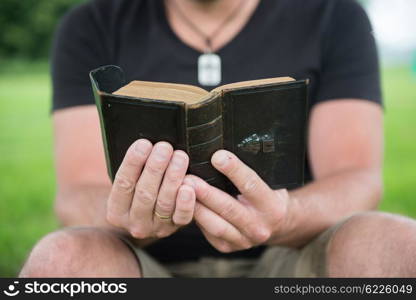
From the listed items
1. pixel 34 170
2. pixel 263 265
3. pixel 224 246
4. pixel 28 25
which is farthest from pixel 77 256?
pixel 28 25

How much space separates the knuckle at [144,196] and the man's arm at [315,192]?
106mm

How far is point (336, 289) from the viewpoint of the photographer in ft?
4.34

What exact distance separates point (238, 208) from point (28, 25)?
14.1 metres

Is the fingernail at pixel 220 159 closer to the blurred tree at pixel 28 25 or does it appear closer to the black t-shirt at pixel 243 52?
the black t-shirt at pixel 243 52

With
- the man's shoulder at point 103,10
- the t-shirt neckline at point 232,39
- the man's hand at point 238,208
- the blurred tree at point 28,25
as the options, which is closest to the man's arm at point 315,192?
the man's hand at point 238,208

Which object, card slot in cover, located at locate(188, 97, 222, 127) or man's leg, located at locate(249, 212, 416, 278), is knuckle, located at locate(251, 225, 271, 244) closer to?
man's leg, located at locate(249, 212, 416, 278)

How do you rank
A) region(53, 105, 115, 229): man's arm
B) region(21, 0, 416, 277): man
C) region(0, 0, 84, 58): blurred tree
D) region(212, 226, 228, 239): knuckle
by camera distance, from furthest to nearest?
region(0, 0, 84, 58): blurred tree < region(53, 105, 115, 229): man's arm < region(21, 0, 416, 277): man < region(212, 226, 228, 239): knuckle

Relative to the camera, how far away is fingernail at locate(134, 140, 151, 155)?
1.07 m

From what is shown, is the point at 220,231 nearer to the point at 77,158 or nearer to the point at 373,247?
the point at 373,247

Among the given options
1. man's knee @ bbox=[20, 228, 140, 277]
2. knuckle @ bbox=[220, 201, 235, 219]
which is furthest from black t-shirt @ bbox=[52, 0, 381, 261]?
knuckle @ bbox=[220, 201, 235, 219]

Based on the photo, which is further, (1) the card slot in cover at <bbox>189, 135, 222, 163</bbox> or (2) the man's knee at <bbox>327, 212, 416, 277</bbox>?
(2) the man's knee at <bbox>327, 212, 416, 277</bbox>

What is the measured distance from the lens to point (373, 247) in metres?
1.28

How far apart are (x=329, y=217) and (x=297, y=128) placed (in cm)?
44

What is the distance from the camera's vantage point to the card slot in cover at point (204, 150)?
1095 mm
